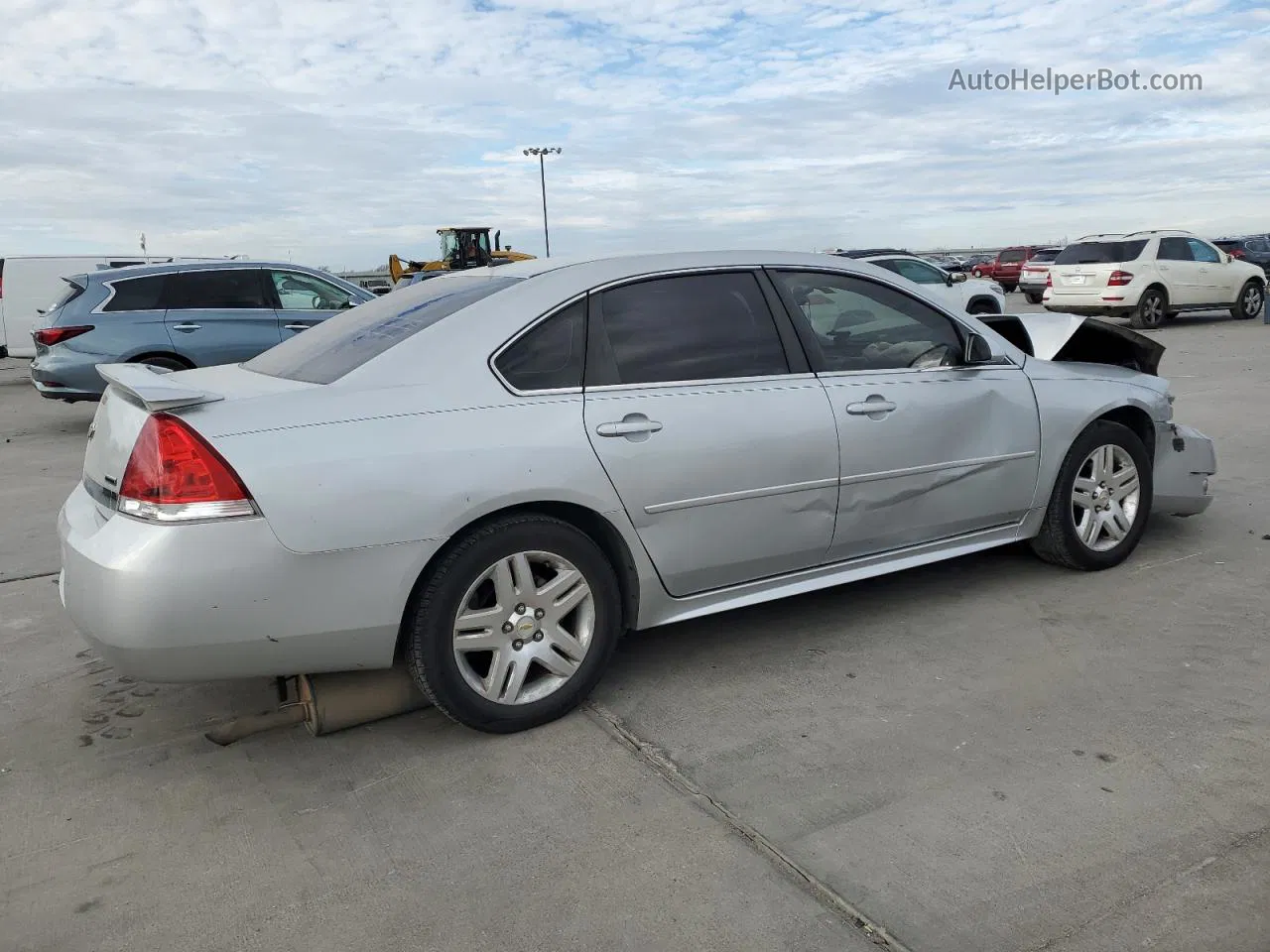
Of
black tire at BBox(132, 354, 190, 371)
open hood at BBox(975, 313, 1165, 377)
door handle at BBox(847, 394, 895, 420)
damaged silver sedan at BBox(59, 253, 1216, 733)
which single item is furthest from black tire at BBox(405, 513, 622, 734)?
black tire at BBox(132, 354, 190, 371)

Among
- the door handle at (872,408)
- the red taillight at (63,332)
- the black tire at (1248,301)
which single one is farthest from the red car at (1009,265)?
the door handle at (872,408)

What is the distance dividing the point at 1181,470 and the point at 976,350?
150 centimetres

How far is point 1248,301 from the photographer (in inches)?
764

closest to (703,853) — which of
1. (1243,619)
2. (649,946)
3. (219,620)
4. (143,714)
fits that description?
(649,946)

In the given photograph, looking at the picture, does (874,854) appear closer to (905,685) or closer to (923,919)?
(923,919)

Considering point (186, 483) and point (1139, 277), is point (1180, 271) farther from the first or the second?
point (186, 483)

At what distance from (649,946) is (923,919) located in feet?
2.01

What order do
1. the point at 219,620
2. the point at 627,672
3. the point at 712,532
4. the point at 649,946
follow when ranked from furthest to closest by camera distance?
the point at 627,672
the point at 712,532
the point at 219,620
the point at 649,946

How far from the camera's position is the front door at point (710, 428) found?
341 centimetres

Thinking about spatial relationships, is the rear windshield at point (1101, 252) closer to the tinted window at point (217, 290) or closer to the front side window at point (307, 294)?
the front side window at point (307, 294)

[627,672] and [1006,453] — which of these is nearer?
[627,672]

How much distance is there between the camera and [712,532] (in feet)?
11.6

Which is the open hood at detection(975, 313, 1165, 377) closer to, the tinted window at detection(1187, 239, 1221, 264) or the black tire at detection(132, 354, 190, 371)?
the black tire at detection(132, 354, 190, 371)

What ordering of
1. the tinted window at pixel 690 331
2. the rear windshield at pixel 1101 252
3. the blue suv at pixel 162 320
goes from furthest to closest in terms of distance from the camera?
1. the rear windshield at pixel 1101 252
2. the blue suv at pixel 162 320
3. the tinted window at pixel 690 331
